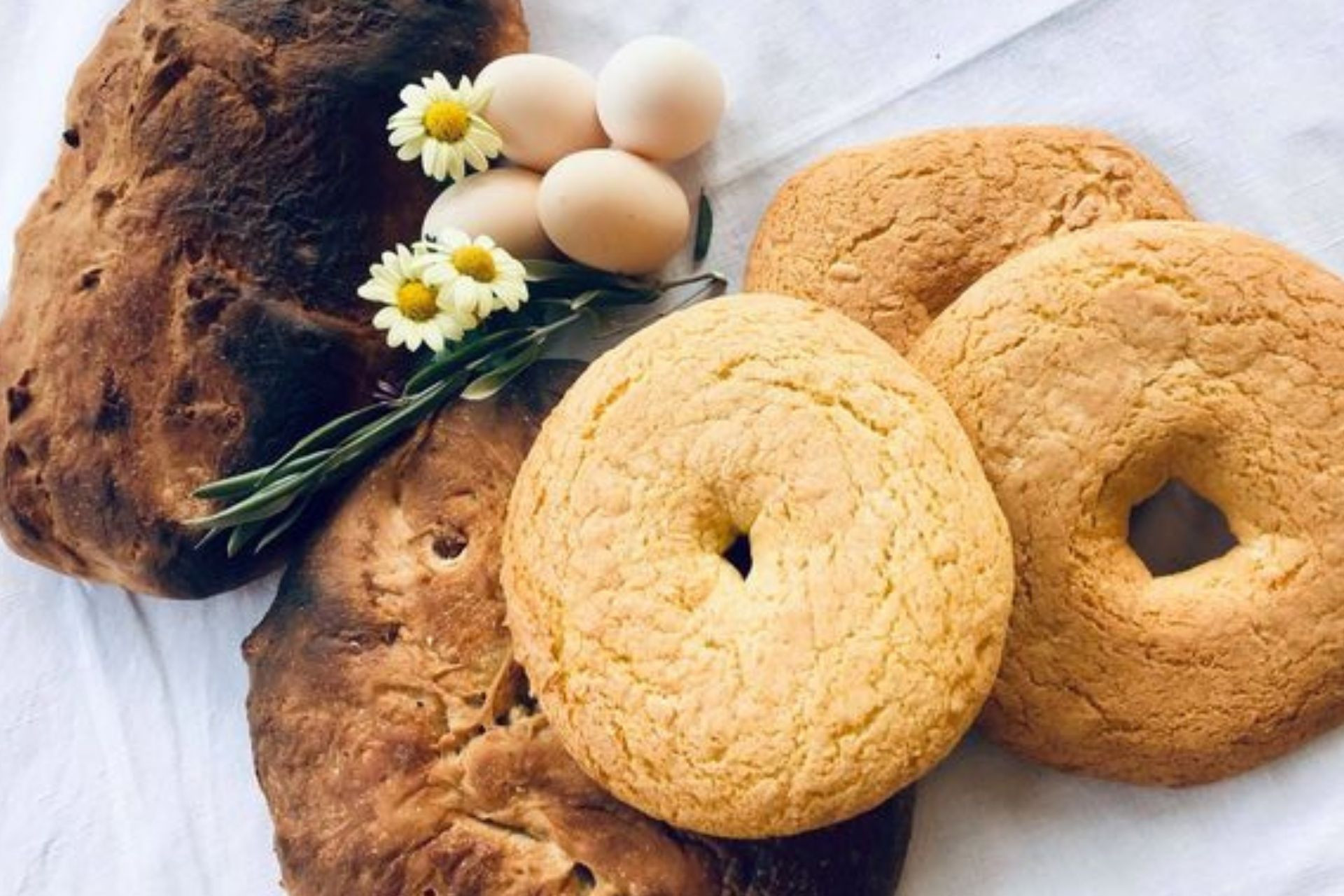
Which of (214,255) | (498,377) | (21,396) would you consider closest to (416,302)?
(498,377)

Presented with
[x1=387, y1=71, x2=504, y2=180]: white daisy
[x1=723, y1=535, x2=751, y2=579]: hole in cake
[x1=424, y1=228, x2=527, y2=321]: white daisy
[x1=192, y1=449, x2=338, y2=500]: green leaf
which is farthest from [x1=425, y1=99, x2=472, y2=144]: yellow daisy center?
[x1=723, y1=535, x2=751, y2=579]: hole in cake

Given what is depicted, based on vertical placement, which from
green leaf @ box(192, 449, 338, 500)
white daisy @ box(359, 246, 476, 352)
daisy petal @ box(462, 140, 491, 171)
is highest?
daisy petal @ box(462, 140, 491, 171)

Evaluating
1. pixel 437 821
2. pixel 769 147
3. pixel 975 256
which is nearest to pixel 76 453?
pixel 437 821

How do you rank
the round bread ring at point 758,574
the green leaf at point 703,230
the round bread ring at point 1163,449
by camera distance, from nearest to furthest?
the round bread ring at point 758,574 → the round bread ring at point 1163,449 → the green leaf at point 703,230

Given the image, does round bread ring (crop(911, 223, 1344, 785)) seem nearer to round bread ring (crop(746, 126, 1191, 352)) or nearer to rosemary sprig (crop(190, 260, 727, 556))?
round bread ring (crop(746, 126, 1191, 352))

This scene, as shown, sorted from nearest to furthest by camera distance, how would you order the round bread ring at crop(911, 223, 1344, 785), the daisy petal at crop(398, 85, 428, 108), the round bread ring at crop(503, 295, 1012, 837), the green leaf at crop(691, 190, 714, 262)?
the round bread ring at crop(503, 295, 1012, 837)
the round bread ring at crop(911, 223, 1344, 785)
the daisy petal at crop(398, 85, 428, 108)
the green leaf at crop(691, 190, 714, 262)

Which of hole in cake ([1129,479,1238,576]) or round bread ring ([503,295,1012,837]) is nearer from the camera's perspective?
round bread ring ([503,295,1012,837])

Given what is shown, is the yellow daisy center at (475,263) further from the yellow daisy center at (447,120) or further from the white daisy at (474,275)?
the yellow daisy center at (447,120)

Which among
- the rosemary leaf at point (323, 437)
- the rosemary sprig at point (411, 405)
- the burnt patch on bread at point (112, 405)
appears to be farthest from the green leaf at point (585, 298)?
the burnt patch on bread at point (112, 405)
